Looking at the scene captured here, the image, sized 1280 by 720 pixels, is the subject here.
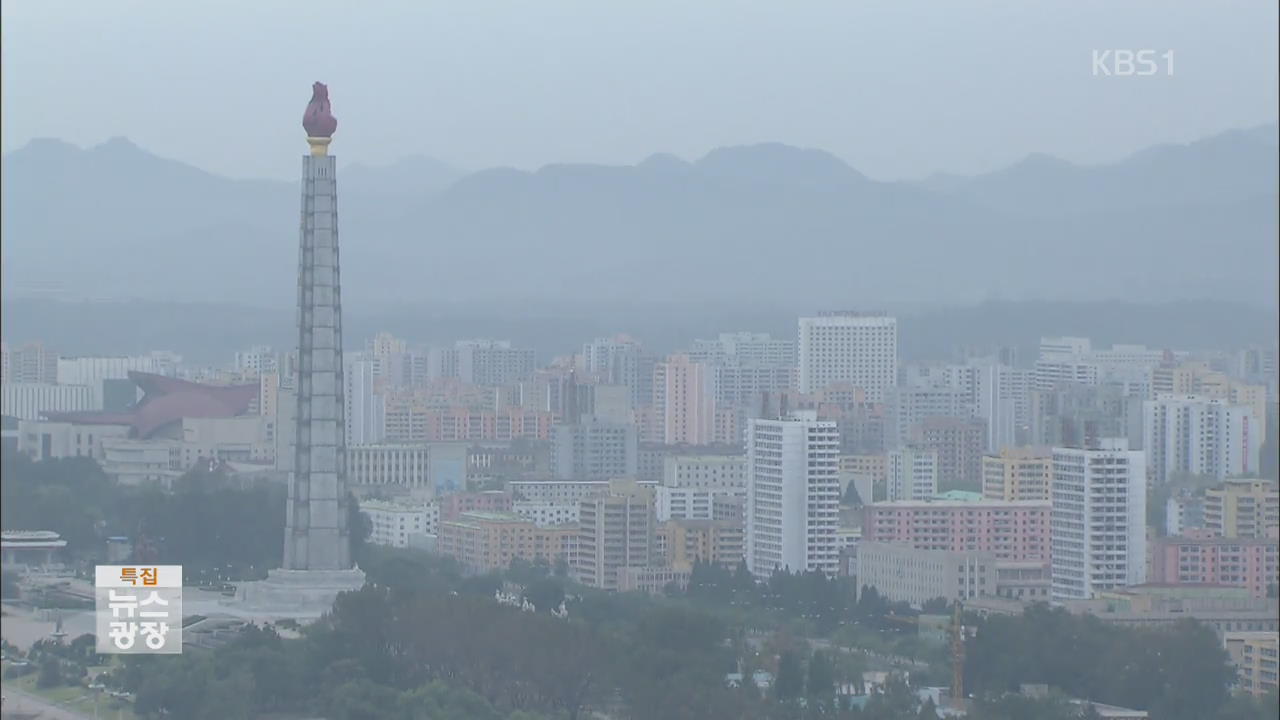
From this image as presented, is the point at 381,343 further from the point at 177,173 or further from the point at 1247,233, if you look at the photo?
the point at 1247,233

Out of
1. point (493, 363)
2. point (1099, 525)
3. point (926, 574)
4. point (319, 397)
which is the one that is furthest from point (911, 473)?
point (493, 363)

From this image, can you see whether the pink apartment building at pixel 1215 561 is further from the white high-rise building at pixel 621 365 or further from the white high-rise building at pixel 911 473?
the white high-rise building at pixel 621 365

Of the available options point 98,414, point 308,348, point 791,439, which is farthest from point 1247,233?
point 308,348

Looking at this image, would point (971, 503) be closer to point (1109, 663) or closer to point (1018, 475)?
point (1018, 475)

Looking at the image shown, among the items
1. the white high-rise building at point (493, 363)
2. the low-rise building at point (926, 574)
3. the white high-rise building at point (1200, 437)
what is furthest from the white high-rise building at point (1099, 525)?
the white high-rise building at point (493, 363)

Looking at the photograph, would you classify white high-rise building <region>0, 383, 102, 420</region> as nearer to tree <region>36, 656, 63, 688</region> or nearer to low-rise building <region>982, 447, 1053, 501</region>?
low-rise building <region>982, 447, 1053, 501</region>
